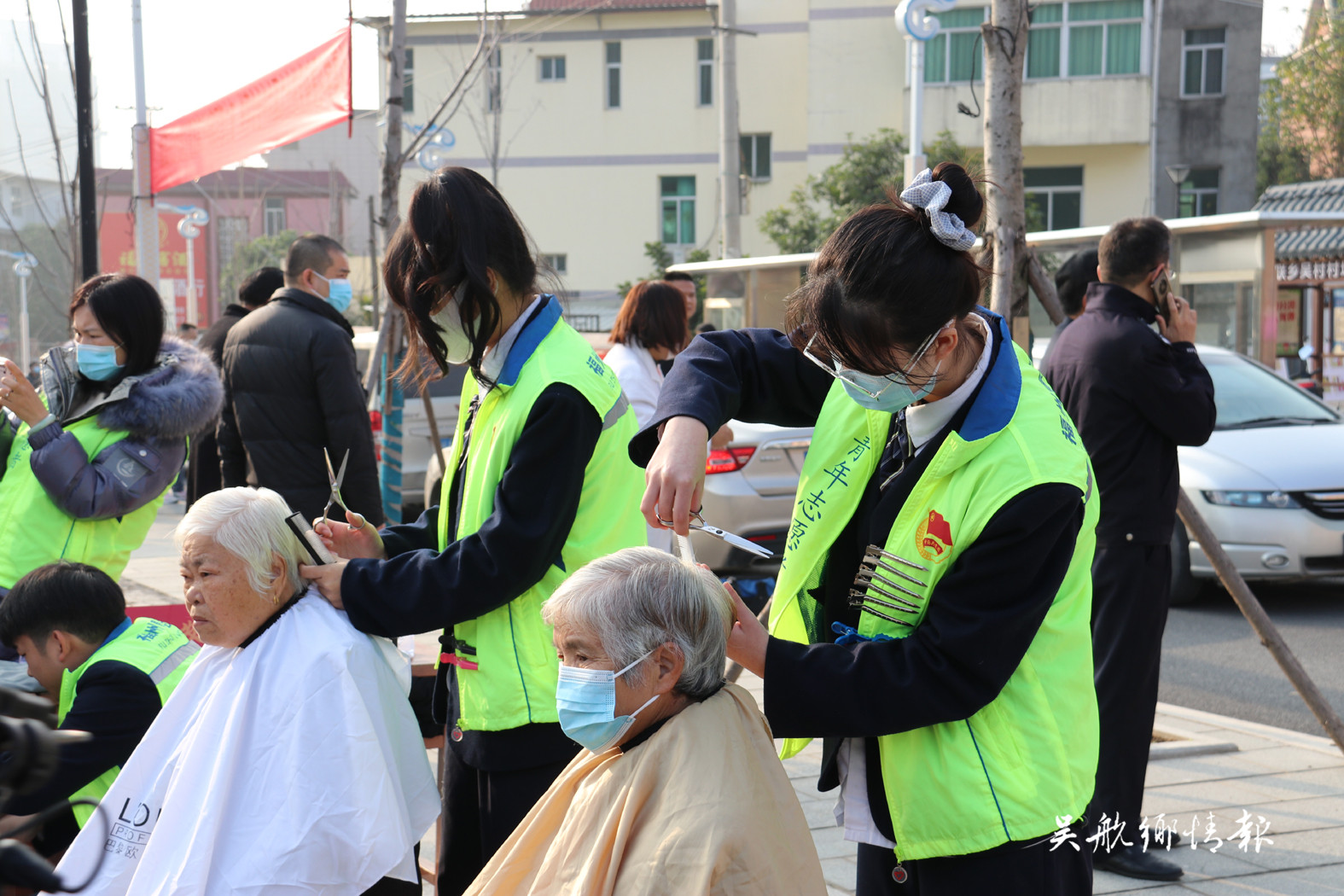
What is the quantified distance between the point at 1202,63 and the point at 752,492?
83.9 ft

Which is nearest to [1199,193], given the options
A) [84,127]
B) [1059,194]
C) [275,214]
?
[1059,194]

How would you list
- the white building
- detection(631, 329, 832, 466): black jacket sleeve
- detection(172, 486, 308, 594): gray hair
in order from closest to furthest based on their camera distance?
detection(631, 329, 832, 466): black jacket sleeve
detection(172, 486, 308, 594): gray hair
the white building

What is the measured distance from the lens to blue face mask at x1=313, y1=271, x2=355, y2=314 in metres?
5.92

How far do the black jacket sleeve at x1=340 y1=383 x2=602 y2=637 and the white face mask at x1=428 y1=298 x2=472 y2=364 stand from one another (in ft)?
0.79

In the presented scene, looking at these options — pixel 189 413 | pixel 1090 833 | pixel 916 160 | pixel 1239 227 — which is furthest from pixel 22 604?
pixel 1239 227

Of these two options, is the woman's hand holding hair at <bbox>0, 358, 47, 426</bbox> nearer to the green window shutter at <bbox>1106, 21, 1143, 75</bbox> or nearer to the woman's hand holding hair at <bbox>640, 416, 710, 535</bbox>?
the woman's hand holding hair at <bbox>640, 416, 710, 535</bbox>

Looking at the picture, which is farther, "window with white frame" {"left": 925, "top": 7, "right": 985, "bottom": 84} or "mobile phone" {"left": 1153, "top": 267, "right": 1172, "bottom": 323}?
"window with white frame" {"left": 925, "top": 7, "right": 985, "bottom": 84}

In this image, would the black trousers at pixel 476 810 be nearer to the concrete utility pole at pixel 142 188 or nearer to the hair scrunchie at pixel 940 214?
the hair scrunchie at pixel 940 214

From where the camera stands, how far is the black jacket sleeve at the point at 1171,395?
396 centimetres

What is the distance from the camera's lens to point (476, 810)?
9.09 feet

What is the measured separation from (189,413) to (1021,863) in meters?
3.13

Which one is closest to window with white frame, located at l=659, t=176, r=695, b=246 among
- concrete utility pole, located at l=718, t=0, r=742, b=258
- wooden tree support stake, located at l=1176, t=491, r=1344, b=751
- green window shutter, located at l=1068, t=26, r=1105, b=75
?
green window shutter, located at l=1068, t=26, r=1105, b=75

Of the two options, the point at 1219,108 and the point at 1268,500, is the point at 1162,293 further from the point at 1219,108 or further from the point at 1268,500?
the point at 1219,108

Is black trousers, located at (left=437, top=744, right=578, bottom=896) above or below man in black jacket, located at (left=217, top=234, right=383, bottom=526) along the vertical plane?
below
